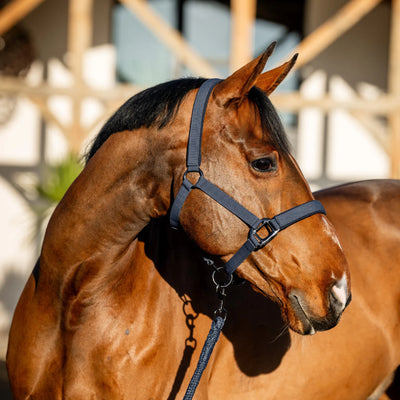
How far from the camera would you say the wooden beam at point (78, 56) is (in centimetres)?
540

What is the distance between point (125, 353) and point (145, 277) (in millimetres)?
276

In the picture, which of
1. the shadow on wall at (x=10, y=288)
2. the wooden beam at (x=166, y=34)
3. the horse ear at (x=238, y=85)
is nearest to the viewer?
the horse ear at (x=238, y=85)

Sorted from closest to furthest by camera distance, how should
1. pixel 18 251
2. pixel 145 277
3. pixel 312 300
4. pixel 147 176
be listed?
pixel 312 300 < pixel 147 176 < pixel 145 277 < pixel 18 251

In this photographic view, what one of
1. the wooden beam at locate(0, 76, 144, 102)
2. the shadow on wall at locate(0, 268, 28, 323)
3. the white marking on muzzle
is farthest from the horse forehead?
the shadow on wall at locate(0, 268, 28, 323)

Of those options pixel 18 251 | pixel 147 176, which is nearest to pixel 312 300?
pixel 147 176

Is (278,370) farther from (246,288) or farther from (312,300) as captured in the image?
(312,300)

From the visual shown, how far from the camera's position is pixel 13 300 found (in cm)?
660

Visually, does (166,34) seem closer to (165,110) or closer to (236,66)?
(236,66)

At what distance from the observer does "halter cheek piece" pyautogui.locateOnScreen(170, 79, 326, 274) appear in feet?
5.50

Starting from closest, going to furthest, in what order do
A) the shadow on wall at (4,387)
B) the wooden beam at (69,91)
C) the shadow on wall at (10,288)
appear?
the shadow on wall at (4,387)
the wooden beam at (69,91)
the shadow on wall at (10,288)

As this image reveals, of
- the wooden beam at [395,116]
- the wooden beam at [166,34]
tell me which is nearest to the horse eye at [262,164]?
the wooden beam at [166,34]

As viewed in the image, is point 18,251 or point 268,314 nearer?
point 268,314

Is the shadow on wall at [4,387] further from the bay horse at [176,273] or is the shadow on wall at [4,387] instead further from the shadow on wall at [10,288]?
the bay horse at [176,273]

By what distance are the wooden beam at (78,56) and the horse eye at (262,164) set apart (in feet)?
12.9
